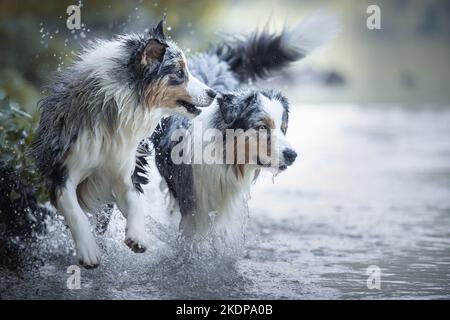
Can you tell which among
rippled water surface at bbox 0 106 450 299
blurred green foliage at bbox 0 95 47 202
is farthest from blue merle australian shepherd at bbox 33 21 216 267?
blurred green foliage at bbox 0 95 47 202

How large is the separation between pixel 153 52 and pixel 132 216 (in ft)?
3.27

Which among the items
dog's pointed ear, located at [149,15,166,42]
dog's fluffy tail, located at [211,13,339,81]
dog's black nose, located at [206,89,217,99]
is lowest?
dog's black nose, located at [206,89,217,99]

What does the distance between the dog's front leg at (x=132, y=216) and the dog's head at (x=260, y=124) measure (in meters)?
0.75

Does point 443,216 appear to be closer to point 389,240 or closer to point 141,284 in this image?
point 389,240

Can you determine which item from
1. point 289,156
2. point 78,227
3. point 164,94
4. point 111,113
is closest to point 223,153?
point 289,156

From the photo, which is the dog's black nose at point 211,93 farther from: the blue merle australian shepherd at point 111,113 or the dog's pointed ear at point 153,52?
the dog's pointed ear at point 153,52

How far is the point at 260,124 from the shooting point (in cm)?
511

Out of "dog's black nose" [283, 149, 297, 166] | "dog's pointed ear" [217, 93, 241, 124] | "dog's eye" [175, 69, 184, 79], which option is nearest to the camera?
"dog's eye" [175, 69, 184, 79]

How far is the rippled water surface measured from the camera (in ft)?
16.6

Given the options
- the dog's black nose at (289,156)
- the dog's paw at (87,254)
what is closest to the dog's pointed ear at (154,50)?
the dog's black nose at (289,156)

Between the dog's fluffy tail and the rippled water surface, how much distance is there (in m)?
1.45

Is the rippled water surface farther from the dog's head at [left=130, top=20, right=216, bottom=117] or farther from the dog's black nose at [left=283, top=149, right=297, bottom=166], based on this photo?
the dog's head at [left=130, top=20, right=216, bottom=117]

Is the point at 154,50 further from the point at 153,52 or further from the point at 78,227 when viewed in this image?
the point at 78,227
